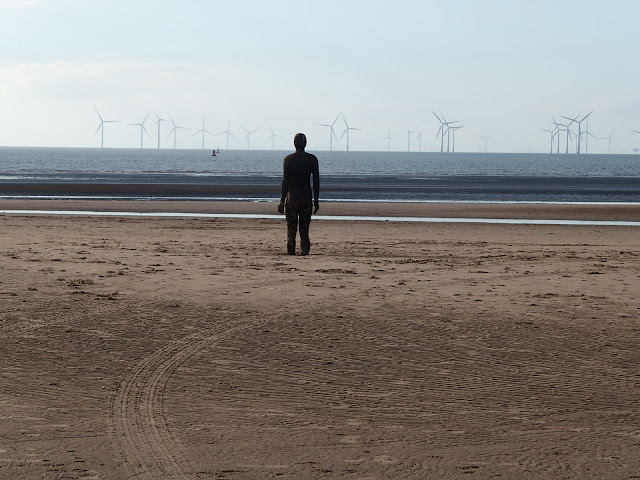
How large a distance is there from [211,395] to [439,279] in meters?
7.91

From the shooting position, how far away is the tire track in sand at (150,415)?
5520 millimetres

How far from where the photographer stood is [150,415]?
6.63m

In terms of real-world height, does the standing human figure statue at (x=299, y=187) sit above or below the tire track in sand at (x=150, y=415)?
above

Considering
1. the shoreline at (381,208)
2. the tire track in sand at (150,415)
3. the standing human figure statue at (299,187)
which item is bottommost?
the tire track in sand at (150,415)

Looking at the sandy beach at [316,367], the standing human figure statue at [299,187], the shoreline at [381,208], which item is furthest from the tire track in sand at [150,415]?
the shoreline at [381,208]

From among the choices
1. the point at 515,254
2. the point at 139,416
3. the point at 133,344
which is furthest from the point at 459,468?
the point at 515,254

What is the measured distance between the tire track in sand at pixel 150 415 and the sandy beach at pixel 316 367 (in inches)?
0.8

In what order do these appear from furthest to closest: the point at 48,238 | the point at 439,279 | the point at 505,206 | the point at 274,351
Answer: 1. the point at 505,206
2. the point at 48,238
3. the point at 439,279
4. the point at 274,351

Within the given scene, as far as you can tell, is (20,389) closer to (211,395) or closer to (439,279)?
(211,395)

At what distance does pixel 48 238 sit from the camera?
70.8 feet

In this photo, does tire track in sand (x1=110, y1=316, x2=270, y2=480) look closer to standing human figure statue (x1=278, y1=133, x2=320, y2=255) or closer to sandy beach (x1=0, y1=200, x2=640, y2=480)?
sandy beach (x1=0, y1=200, x2=640, y2=480)

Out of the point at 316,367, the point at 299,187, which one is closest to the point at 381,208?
the point at 299,187

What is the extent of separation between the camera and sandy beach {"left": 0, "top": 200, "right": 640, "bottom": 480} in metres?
5.78

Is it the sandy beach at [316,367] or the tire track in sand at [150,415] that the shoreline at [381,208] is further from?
→ the tire track in sand at [150,415]
